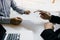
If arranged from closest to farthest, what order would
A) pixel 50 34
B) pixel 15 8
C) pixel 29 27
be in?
pixel 50 34
pixel 29 27
pixel 15 8

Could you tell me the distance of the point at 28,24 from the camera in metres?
1.28

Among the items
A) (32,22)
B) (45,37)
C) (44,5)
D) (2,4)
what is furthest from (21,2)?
(45,37)

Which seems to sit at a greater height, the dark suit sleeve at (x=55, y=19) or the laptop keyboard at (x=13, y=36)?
the dark suit sleeve at (x=55, y=19)

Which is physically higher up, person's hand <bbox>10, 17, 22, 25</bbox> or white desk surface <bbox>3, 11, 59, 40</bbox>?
person's hand <bbox>10, 17, 22, 25</bbox>

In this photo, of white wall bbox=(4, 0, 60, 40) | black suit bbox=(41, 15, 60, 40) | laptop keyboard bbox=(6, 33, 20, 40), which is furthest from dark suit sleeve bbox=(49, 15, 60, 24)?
laptop keyboard bbox=(6, 33, 20, 40)

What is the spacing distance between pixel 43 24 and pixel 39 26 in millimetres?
48

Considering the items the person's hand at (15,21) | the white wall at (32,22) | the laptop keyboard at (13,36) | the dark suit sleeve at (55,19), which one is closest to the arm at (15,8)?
the white wall at (32,22)

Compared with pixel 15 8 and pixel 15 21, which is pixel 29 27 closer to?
pixel 15 21

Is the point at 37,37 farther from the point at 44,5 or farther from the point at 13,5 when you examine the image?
the point at 44,5

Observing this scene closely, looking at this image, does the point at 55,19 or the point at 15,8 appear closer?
the point at 55,19

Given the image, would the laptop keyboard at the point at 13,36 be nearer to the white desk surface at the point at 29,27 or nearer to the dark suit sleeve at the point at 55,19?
the white desk surface at the point at 29,27

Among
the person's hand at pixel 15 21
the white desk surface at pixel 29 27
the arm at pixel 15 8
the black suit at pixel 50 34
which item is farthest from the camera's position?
the arm at pixel 15 8

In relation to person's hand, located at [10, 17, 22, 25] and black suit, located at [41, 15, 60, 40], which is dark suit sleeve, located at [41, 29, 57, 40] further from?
person's hand, located at [10, 17, 22, 25]

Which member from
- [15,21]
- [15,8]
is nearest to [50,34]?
[15,21]
